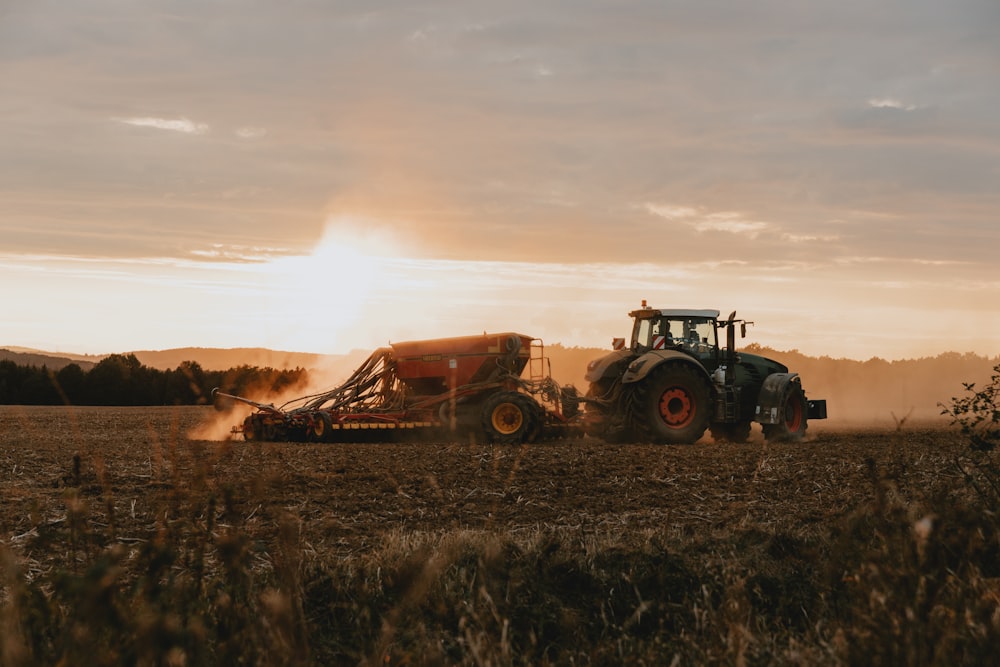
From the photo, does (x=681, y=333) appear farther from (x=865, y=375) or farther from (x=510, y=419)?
(x=865, y=375)

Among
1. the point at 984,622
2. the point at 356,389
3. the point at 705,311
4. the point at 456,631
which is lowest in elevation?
the point at 456,631

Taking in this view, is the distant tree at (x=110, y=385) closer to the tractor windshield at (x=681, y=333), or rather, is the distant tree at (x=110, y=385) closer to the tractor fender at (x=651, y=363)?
the tractor windshield at (x=681, y=333)

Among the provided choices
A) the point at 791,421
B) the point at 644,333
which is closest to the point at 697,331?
the point at 644,333

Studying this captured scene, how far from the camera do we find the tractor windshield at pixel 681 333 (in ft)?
56.5

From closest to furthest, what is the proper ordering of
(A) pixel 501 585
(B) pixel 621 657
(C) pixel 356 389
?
(B) pixel 621 657 → (A) pixel 501 585 → (C) pixel 356 389

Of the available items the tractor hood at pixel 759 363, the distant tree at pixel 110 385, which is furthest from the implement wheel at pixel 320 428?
the distant tree at pixel 110 385

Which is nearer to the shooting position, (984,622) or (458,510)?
(984,622)

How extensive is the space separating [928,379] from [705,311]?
31.0m

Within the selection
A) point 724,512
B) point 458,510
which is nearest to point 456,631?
point 458,510

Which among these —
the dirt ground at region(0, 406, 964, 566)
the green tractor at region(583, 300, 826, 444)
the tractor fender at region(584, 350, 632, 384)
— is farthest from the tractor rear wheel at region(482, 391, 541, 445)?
the tractor fender at region(584, 350, 632, 384)

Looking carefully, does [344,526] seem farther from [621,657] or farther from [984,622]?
[984,622]

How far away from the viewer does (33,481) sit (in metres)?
11.8

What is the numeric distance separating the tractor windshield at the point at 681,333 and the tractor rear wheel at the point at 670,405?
0.86 m

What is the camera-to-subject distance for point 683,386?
16.4m
